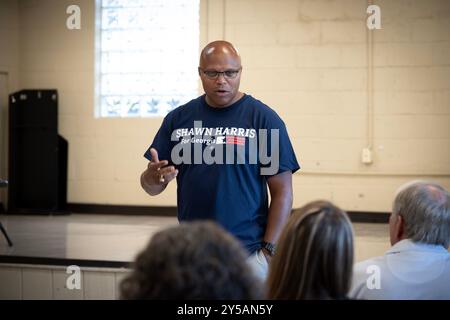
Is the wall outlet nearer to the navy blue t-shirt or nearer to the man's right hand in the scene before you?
the navy blue t-shirt

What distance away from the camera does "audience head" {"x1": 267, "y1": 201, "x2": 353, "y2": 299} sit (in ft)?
3.33

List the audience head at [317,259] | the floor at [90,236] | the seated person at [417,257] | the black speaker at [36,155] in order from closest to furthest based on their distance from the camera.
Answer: the audience head at [317,259]
the seated person at [417,257]
the floor at [90,236]
the black speaker at [36,155]

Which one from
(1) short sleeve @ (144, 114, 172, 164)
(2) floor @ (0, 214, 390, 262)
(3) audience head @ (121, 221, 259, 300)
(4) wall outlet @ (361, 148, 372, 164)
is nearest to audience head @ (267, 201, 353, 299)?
(3) audience head @ (121, 221, 259, 300)

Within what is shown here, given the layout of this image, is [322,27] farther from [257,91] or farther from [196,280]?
[196,280]

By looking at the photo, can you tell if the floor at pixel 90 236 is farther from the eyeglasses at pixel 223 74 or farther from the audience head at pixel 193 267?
the audience head at pixel 193 267

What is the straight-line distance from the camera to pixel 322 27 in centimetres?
602

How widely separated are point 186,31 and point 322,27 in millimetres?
1527

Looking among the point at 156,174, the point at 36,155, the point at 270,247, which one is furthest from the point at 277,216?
the point at 36,155

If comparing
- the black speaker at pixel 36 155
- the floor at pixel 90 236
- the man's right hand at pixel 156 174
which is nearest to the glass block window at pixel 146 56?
the black speaker at pixel 36 155

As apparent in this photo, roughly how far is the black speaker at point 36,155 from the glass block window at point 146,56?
0.64 meters

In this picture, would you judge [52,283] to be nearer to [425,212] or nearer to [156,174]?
[156,174]

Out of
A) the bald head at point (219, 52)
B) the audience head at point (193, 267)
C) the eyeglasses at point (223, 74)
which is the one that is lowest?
the audience head at point (193, 267)

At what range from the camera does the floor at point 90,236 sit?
3.88 m
